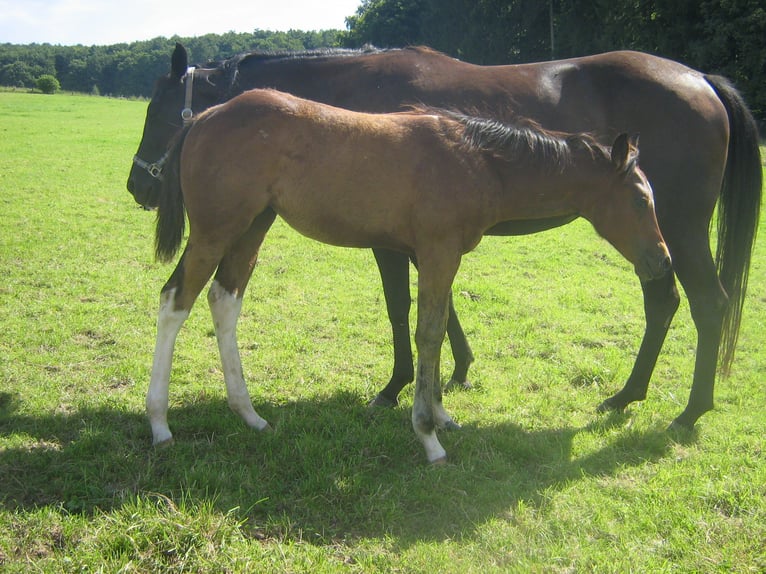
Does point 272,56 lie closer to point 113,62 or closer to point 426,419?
point 426,419

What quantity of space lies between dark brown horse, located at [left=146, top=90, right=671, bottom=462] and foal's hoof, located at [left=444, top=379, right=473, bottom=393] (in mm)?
1020

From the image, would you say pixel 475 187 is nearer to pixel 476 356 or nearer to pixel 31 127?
pixel 476 356

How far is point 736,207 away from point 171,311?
150 inches

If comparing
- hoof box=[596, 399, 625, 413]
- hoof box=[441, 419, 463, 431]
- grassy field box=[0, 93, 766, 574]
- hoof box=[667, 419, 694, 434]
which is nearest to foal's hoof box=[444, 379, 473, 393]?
grassy field box=[0, 93, 766, 574]

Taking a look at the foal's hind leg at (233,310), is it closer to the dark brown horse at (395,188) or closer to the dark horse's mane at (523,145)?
the dark brown horse at (395,188)

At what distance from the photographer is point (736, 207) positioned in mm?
4406

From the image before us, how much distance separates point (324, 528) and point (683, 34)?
82.5ft

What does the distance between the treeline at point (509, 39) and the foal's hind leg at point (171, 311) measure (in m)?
1.87

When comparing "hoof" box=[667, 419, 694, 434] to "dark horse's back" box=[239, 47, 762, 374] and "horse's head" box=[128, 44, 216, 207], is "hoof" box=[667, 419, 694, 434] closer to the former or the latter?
"dark horse's back" box=[239, 47, 762, 374]

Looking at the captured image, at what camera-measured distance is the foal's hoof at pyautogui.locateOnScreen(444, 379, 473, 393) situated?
4547 millimetres

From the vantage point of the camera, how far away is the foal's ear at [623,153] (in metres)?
3.36

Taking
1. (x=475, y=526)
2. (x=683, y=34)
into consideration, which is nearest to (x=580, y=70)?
(x=475, y=526)

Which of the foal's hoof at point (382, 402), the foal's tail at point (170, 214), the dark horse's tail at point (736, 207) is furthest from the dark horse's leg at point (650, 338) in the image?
the foal's tail at point (170, 214)

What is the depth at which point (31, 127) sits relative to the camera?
20.1 m
